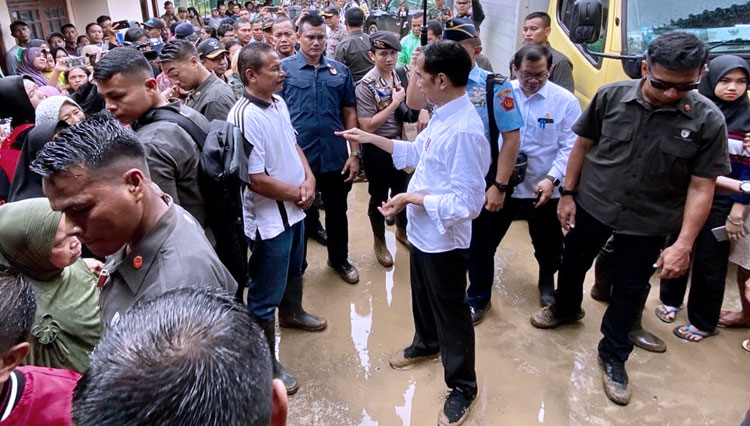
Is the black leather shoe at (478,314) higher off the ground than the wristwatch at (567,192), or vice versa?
the wristwatch at (567,192)

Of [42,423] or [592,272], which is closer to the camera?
[42,423]

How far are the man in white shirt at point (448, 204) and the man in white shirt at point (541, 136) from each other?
920 mm

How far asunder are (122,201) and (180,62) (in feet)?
7.65

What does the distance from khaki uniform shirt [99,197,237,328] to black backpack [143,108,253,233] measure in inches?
33.6

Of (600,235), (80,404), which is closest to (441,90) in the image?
(600,235)

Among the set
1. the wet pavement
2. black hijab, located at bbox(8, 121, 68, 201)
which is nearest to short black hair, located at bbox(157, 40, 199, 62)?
black hijab, located at bbox(8, 121, 68, 201)

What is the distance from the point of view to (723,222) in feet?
9.25

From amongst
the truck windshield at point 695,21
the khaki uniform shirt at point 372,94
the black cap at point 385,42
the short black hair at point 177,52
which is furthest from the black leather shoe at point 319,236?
the truck windshield at point 695,21

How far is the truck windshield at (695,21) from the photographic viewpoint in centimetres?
320

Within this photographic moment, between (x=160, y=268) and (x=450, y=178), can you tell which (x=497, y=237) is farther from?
(x=160, y=268)

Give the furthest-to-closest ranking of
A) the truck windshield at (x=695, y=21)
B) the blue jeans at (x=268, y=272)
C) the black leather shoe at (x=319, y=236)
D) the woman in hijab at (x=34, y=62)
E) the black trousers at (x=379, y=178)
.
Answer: the woman in hijab at (x=34, y=62) → the black leather shoe at (x=319, y=236) → the black trousers at (x=379, y=178) → the truck windshield at (x=695, y=21) → the blue jeans at (x=268, y=272)

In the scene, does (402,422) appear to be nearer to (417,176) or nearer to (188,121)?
(417,176)

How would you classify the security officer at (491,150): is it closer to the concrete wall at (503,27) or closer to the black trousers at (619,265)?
the black trousers at (619,265)

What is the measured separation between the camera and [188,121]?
2365 millimetres
